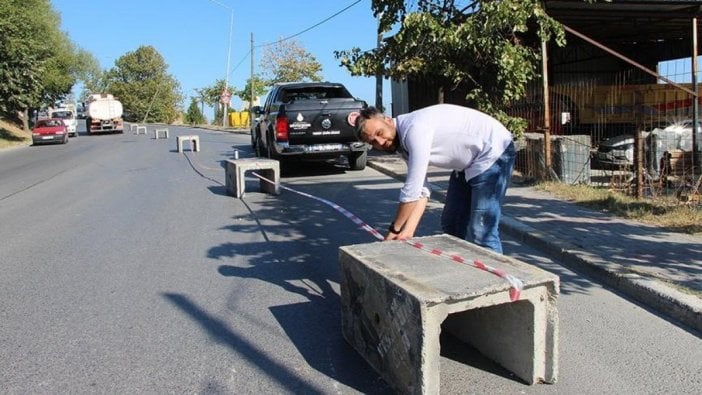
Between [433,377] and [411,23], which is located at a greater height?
[411,23]

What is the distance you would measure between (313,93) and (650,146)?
7.24m

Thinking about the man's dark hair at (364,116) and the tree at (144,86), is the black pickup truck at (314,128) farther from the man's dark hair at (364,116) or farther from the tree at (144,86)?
the tree at (144,86)

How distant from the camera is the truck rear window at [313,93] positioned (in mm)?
14547

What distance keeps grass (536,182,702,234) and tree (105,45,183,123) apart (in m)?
82.2

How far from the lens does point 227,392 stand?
3.69 m

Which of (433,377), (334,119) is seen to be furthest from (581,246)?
(334,119)

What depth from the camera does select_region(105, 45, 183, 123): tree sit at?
8681 centimetres

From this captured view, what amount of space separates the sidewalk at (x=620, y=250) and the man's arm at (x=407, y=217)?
211 centimetres

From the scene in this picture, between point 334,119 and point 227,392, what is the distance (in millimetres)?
9861

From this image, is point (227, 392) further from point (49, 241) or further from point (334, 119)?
point (334, 119)

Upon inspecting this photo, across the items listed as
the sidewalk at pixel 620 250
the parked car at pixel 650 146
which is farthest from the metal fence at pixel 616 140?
the sidewalk at pixel 620 250

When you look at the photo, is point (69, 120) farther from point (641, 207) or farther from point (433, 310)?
point (433, 310)

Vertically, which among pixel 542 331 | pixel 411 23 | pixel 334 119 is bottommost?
pixel 542 331

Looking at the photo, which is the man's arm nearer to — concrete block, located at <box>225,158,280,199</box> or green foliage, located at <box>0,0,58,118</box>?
concrete block, located at <box>225,158,280,199</box>
